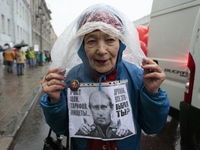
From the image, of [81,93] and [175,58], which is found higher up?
[175,58]

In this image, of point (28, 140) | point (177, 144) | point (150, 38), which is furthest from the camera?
point (150, 38)

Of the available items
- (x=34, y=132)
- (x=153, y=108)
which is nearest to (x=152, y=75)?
(x=153, y=108)

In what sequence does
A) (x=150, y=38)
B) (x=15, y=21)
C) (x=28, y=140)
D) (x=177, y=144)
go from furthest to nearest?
1. (x=15, y=21)
2. (x=150, y=38)
3. (x=28, y=140)
4. (x=177, y=144)

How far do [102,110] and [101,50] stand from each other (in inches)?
16.0

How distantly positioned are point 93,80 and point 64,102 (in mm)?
260

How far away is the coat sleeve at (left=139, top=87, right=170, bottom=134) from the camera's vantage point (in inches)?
46.2

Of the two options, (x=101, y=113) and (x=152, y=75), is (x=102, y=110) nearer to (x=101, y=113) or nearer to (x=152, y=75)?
(x=101, y=113)

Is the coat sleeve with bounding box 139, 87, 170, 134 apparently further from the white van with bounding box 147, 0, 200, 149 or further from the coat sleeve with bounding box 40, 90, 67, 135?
the white van with bounding box 147, 0, 200, 149

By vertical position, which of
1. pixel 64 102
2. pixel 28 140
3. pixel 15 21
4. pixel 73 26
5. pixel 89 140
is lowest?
pixel 28 140

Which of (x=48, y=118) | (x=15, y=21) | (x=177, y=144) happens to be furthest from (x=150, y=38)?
(x=15, y=21)

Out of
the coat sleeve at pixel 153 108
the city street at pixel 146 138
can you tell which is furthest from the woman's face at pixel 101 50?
the city street at pixel 146 138

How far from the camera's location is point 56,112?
1241mm

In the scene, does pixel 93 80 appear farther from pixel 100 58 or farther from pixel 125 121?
pixel 125 121

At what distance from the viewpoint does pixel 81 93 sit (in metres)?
1.26
